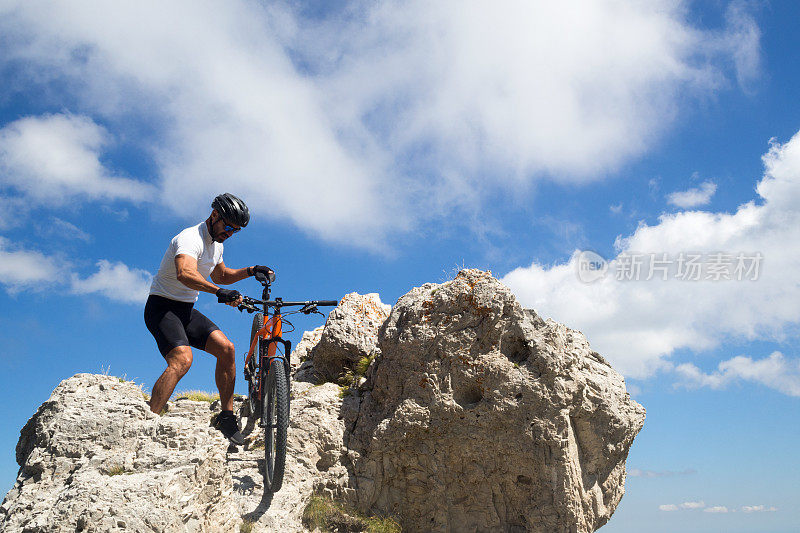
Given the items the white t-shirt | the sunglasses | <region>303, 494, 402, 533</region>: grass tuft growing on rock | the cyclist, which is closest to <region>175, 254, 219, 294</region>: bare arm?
the cyclist

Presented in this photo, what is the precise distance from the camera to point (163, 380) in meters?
7.96

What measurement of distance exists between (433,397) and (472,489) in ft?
5.15

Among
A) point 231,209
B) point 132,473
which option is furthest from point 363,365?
point 132,473


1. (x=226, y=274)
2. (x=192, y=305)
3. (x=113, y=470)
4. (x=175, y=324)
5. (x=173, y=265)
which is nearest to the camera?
(x=113, y=470)

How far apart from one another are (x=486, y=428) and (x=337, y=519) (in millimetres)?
2594

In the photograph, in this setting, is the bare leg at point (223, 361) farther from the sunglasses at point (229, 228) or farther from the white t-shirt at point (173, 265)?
the sunglasses at point (229, 228)

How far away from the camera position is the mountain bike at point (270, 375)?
298 inches

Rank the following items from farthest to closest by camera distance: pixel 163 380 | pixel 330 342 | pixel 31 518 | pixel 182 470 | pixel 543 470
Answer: pixel 330 342
pixel 543 470
pixel 163 380
pixel 182 470
pixel 31 518

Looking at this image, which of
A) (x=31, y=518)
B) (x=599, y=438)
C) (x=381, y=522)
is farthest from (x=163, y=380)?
(x=599, y=438)

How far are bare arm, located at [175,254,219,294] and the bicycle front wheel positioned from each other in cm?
135

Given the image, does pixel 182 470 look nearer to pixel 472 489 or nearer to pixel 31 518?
pixel 31 518

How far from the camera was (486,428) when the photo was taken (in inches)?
352

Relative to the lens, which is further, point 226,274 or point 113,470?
point 226,274

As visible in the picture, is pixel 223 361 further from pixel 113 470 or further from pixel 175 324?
pixel 113 470
